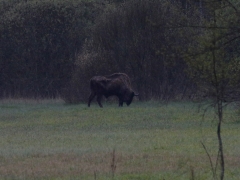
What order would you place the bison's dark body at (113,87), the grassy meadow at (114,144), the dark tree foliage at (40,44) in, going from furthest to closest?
the dark tree foliage at (40,44) → the bison's dark body at (113,87) → the grassy meadow at (114,144)

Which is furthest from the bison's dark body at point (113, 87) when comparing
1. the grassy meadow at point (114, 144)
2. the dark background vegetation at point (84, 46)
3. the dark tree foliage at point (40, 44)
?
the dark tree foliage at point (40, 44)

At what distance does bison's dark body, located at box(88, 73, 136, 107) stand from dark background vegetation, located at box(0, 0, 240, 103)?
2254 millimetres

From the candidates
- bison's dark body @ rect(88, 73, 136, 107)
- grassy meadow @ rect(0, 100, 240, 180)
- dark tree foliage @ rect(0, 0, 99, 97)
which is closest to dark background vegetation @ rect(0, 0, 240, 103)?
dark tree foliage @ rect(0, 0, 99, 97)

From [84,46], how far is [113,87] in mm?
5053

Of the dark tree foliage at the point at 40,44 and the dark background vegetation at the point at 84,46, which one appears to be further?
the dark tree foliage at the point at 40,44

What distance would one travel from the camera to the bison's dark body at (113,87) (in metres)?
33.8

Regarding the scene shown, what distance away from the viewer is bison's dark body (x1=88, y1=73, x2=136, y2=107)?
33781mm

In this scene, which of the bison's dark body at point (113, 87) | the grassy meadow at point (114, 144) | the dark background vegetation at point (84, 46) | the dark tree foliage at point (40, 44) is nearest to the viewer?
the grassy meadow at point (114, 144)

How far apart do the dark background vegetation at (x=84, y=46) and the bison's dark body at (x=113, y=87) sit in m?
2.25

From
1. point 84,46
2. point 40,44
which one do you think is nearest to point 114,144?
point 84,46

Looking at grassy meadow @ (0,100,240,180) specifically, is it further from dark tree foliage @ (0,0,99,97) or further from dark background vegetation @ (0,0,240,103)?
dark tree foliage @ (0,0,99,97)

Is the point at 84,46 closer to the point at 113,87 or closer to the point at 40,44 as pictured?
the point at 40,44

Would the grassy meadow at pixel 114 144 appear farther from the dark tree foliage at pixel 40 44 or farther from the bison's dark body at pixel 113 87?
the dark tree foliage at pixel 40 44

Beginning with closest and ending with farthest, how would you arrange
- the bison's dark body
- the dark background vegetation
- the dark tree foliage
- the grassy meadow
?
the grassy meadow, the bison's dark body, the dark background vegetation, the dark tree foliage
